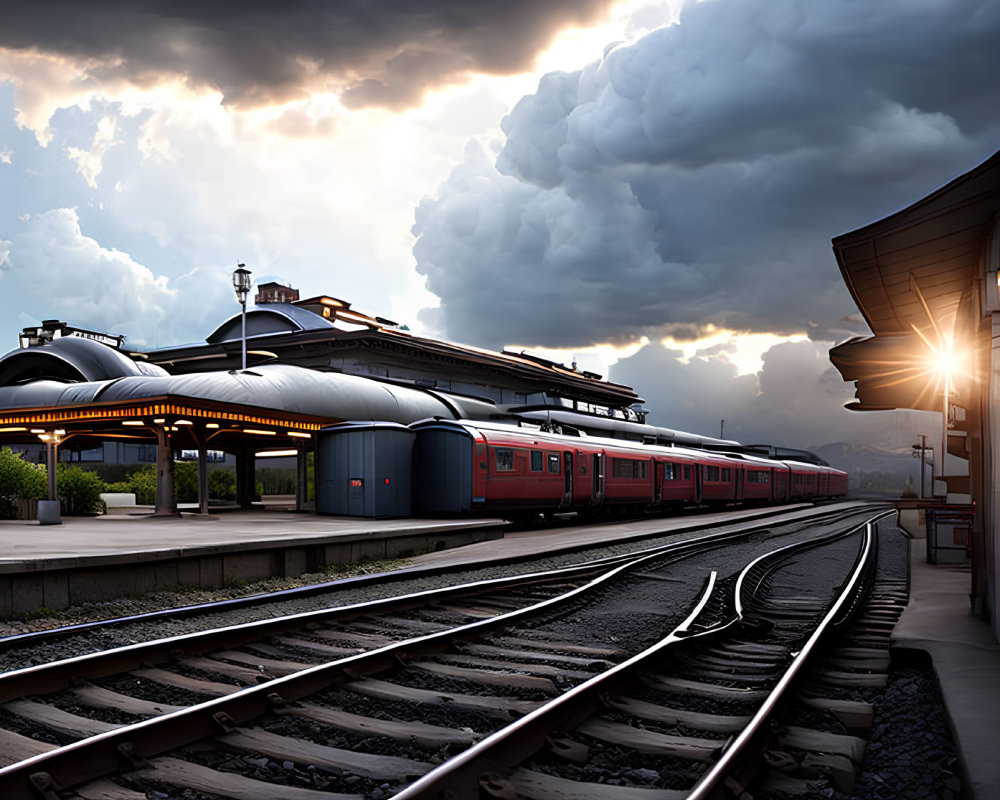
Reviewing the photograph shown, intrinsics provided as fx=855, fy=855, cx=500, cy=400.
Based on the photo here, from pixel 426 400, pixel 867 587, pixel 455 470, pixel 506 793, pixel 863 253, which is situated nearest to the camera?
pixel 506 793

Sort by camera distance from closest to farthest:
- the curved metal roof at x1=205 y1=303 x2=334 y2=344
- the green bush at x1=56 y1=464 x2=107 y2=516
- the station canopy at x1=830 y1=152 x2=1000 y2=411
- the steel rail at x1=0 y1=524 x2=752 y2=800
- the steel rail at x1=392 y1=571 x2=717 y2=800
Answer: the steel rail at x1=392 y1=571 x2=717 y2=800 → the steel rail at x1=0 y1=524 x2=752 y2=800 → the station canopy at x1=830 y1=152 x2=1000 y2=411 → the green bush at x1=56 y1=464 x2=107 y2=516 → the curved metal roof at x1=205 y1=303 x2=334 y2=344

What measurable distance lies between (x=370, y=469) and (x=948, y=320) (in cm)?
1704

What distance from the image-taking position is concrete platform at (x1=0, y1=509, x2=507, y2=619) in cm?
1080

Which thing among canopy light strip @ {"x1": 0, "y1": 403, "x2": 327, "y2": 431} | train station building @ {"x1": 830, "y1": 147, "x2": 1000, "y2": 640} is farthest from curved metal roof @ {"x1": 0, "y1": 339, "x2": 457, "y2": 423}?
train station building @ {"x1": 830, "y1": 147, "x2": 1000, "y2": 640}

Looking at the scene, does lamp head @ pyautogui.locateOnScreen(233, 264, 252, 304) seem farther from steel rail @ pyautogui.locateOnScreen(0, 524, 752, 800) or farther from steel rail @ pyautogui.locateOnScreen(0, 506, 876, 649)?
steel rail @ pyautogui.locateOnScreen(0, 524, 752, 800)

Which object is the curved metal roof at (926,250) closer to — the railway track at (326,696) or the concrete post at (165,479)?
the railway track at (326,696)

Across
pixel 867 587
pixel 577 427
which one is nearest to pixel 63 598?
pixel 867 587

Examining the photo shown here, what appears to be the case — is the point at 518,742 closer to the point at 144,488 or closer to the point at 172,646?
the point at 172,646

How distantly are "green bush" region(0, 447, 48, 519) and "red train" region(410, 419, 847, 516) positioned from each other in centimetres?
1163

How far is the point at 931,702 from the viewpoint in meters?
6.29

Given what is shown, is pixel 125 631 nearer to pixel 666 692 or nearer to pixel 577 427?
pixel 666 692

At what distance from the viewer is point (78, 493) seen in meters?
27.6

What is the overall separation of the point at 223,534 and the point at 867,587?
39.8ft

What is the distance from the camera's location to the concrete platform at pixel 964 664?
181 inches
